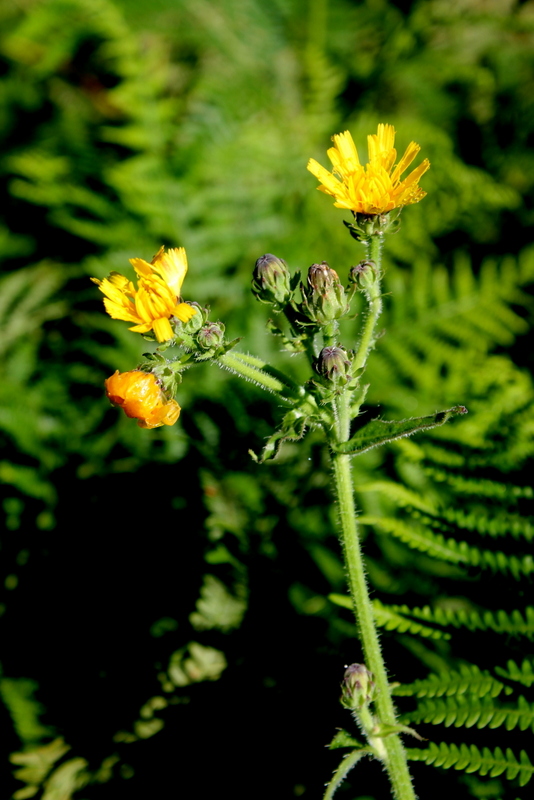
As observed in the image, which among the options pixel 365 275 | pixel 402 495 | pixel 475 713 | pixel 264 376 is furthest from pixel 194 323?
pixel 475 713

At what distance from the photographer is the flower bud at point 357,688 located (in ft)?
5.70

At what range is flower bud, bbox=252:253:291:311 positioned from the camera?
75.9 inches

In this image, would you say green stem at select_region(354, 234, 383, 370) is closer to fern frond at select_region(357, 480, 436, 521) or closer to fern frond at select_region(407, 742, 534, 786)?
fern frond at select_region(357, 480, 436, 521)

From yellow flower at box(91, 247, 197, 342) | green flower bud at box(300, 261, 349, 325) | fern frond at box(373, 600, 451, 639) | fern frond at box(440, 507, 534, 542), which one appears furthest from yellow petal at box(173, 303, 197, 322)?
fern frond at box(440, 507, 534, 542)

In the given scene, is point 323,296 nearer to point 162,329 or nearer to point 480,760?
point 162,329

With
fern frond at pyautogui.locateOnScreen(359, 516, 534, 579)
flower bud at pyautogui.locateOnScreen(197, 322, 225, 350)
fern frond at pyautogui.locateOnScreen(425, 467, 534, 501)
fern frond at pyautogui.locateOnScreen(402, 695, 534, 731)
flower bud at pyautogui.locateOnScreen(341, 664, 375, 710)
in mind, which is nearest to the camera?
flower bud at pyautogui.locateOnScreen(341, 664, 375, 710)

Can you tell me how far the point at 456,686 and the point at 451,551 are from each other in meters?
0.47

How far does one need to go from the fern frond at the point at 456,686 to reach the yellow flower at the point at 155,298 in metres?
1.38

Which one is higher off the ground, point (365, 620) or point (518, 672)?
point (365, 620)

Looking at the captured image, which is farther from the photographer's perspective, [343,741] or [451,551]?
[451,551]

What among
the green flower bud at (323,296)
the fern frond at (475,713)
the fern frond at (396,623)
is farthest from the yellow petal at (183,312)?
the fern frond at (475,713)

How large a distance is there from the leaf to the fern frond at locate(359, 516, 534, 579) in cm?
70

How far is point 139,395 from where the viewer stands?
1.79 m

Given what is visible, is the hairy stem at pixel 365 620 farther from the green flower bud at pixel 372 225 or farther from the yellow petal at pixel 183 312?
the green flower bud at pixel 372 225
